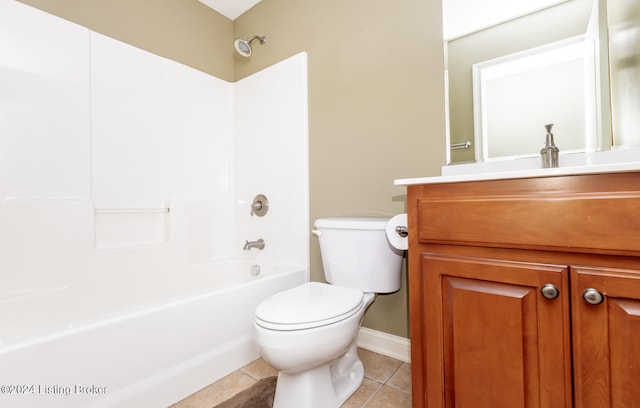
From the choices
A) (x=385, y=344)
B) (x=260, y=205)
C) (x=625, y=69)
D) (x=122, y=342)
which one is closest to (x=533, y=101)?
(x=625, y=69)

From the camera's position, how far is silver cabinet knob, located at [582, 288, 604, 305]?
0.63 metres

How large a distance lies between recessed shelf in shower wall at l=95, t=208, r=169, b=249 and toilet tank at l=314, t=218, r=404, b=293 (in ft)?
3.81

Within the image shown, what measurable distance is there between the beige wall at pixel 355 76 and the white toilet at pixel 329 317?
26 centimetres

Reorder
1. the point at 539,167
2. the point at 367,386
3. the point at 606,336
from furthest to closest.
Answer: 1. the point at 367,386
2. the point at 539,167
3. the point at 606,336

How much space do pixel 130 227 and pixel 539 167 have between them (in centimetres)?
211

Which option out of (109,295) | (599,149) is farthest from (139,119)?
(599,149)

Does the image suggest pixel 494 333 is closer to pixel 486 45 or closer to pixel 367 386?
pixel 367 386

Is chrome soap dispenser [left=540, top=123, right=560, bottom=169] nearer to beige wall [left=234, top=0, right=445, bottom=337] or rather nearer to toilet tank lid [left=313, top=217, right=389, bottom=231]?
beige wall [left=234, top=0, right=445, bottom=337]

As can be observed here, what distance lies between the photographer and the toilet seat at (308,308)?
971 mm

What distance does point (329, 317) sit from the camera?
1005mm

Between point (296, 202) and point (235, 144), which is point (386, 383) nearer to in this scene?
point (296, 202)

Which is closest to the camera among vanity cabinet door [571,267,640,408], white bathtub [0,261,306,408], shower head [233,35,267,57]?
vanity cabinet door [571,267,640,408]

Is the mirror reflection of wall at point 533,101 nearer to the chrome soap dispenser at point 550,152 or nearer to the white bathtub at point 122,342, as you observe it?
the chrome soap dispenser at point 550,152

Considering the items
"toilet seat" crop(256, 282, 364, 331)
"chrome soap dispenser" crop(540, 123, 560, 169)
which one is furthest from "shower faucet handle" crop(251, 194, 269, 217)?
"chrome soap dispenser" crop(540, 123, 560, 169)
